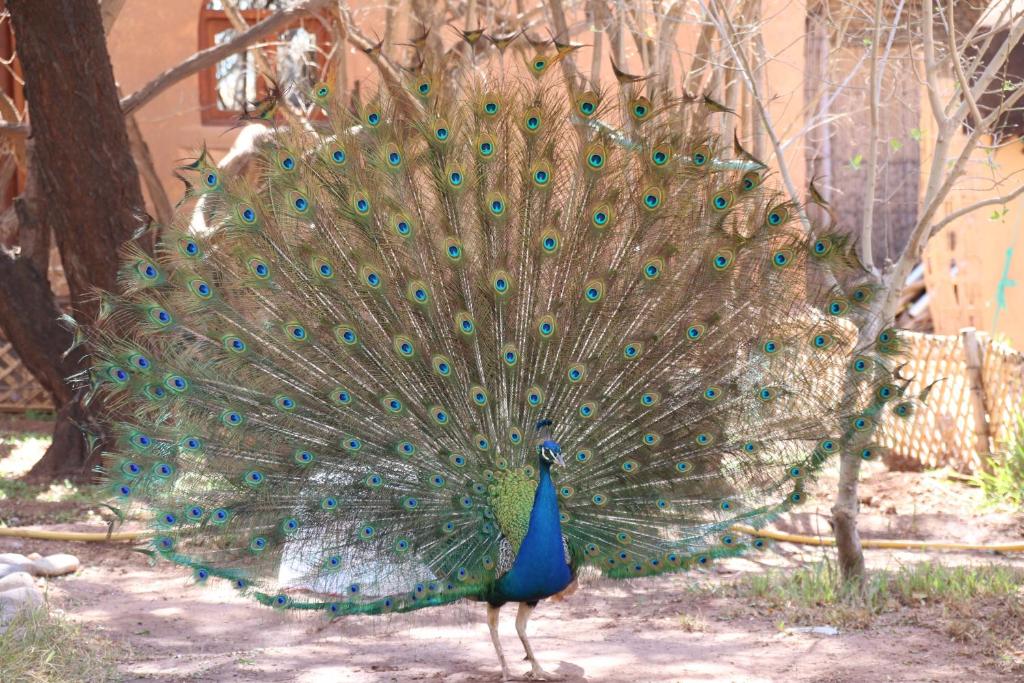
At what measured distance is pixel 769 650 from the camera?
224 inches

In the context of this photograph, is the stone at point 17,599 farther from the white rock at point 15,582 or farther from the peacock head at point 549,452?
the peacock head at point 549,452

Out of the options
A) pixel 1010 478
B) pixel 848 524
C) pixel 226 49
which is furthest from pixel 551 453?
pixel 226 49

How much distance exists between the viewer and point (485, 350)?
5375 millimetres

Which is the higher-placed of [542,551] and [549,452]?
[549,452]

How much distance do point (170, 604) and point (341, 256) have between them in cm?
274

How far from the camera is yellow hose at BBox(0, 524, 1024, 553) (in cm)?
755

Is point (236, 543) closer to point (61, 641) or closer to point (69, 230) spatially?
point (61, 641)

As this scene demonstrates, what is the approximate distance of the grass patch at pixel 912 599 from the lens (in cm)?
569

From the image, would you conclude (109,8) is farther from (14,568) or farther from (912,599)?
(912,599)

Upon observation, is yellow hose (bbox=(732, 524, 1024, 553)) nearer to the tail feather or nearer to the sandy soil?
the sandy soil

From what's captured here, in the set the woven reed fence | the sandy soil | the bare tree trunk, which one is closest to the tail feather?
the sandy soil

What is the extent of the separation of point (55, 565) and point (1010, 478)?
6467 millimetres

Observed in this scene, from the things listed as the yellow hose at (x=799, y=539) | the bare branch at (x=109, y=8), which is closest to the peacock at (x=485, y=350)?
the yellow hose at (x=799, y=539)

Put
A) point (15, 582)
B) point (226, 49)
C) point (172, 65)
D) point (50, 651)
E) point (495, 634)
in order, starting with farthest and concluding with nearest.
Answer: point (172, 65) < point (226, 49) < point (15, 582) < point (495, 634) < point (50, 651)
